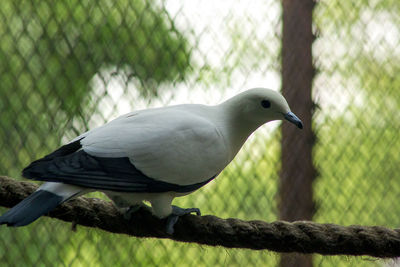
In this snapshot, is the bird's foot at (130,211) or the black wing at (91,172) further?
the bird's foot at (130,211)

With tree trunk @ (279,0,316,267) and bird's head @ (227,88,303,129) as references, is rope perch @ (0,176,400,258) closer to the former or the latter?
bird's head @ (227,88,303,129)

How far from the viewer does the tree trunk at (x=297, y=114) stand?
1233mm

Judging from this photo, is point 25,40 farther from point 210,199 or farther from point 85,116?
point 210,199

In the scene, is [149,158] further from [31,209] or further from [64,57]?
[64,57]

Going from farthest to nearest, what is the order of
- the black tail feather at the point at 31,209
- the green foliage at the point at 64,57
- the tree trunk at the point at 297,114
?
the tree trunk at the point at 297,114 → the green foliage at the point at 64,57 → the black tail feather at the point at 31,209

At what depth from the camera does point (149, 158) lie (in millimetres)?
676

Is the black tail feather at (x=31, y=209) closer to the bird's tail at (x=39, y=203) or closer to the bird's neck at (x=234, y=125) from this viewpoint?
the bird's tail at (x=39, y=203)

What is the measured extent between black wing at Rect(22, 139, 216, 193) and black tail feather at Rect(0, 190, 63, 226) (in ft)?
0.08

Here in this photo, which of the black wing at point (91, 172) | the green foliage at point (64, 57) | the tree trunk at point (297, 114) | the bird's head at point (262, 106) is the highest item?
the green foliage at point (64, 57)

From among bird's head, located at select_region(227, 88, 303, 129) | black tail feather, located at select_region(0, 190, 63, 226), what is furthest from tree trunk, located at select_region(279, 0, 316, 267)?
black tail feather, located at select_region(0, 190, 63, 226)

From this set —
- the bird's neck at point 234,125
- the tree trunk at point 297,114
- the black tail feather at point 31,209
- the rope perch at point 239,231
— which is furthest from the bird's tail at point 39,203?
the tree trunk at point 297,114

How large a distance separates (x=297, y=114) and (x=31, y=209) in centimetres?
81

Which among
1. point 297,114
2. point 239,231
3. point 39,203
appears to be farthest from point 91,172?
point 297,114

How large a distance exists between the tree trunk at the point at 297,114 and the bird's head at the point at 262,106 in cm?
49
